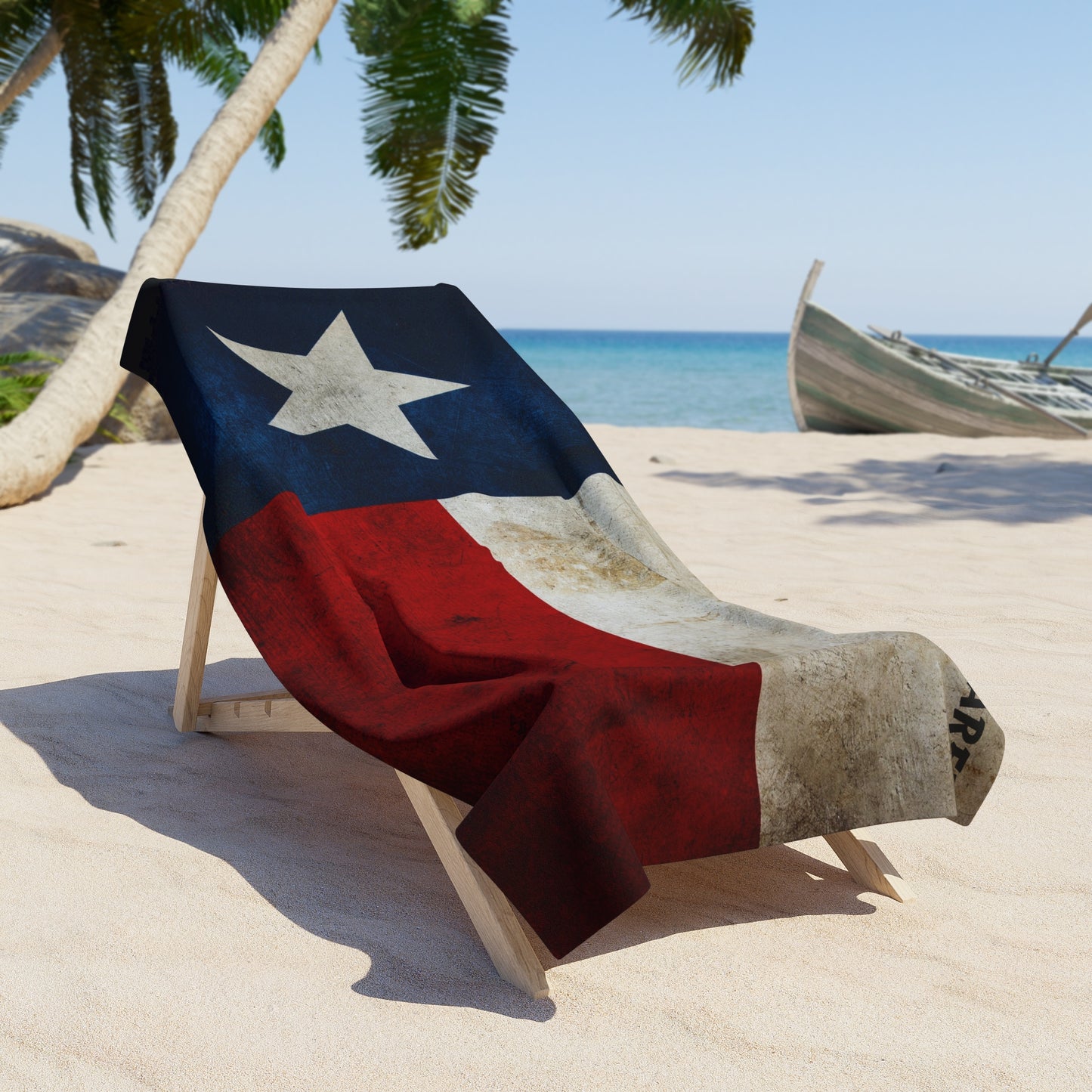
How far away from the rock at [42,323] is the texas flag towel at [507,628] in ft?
19.7

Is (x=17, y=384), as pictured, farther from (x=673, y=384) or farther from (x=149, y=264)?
(x=673, y=384)

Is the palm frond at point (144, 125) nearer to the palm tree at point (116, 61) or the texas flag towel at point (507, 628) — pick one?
the palm tree at point (116, 61)

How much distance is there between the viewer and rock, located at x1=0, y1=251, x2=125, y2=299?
1062 cm

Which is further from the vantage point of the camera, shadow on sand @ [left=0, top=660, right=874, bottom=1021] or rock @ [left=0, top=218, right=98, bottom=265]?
rock @ [left=0, top=218, right=98, bottom=265]

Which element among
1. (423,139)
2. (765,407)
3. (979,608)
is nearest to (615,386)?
(765,407)

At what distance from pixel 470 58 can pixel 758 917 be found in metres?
9.07

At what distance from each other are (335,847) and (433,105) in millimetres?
8537

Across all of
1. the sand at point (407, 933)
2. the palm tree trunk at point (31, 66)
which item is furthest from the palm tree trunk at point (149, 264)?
the palm tree trunk at point (31, 66)

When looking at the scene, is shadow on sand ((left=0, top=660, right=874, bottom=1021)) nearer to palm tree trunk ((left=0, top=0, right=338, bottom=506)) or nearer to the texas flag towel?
the texas flag towel

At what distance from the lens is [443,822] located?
1969 mm

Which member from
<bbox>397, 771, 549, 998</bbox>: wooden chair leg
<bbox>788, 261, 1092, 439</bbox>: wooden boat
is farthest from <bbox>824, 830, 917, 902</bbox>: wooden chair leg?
<bbox>788, 261, 1092, 439</bbox>: wooden boat

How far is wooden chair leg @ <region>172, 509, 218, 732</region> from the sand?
9cm

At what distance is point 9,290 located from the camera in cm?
1074

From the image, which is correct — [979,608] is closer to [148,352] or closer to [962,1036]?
[962,1036]
